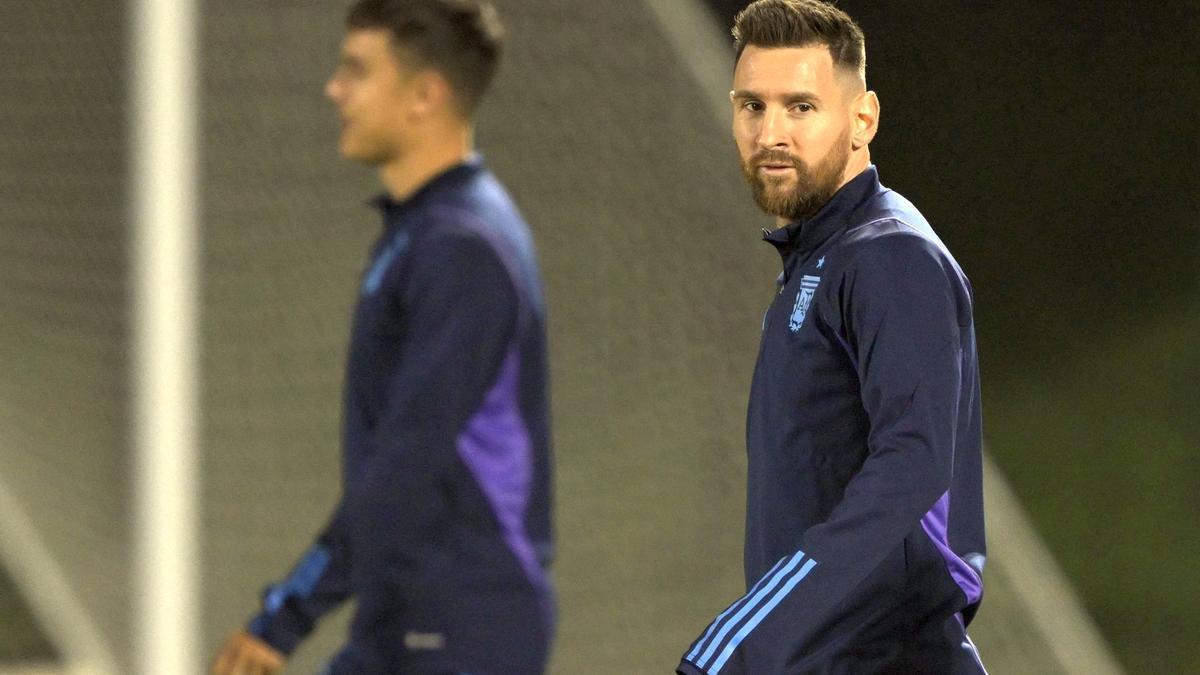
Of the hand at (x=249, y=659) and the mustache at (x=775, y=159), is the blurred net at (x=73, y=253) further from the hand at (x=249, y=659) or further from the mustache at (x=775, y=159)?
the mustache at (x=775, y=159)

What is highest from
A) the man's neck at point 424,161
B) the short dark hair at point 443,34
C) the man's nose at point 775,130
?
the short dark hair at point 443,34

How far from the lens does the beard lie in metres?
1.38

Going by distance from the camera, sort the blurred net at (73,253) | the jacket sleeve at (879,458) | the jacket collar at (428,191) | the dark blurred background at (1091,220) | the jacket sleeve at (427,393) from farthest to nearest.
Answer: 1. the blurred net at (73,253)
2. the dark blurred background at (1091,220)
3. the jacket collar at (428,191)
4. the jacket sleeve at (427,393)
5. the jacket sleeve at (879,458)

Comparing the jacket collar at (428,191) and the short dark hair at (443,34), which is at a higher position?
the short dark hair at (443,34)

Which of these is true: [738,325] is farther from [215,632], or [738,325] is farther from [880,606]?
[880,606]

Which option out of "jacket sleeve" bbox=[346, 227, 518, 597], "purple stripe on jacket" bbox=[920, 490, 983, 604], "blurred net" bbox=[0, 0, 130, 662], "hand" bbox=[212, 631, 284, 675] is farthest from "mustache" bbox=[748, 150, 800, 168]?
"blurred net" bbox=[0, 0, 130, 662]

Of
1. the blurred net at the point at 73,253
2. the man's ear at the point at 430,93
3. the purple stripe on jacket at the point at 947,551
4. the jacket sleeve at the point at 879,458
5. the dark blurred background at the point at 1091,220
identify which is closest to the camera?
the jacket sleeve at the point at 879,458

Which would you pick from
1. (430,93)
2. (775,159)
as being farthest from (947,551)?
(430,93)

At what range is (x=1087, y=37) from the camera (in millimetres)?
3029

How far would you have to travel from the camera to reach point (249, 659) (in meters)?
1.87

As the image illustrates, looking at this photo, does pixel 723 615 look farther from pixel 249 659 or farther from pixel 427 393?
pixel 249 659

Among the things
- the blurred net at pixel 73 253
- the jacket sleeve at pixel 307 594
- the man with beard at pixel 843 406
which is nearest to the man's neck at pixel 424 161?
the jacket sleeve at pixel 307 594

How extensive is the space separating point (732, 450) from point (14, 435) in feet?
4.32

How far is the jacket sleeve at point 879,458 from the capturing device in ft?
4.10
